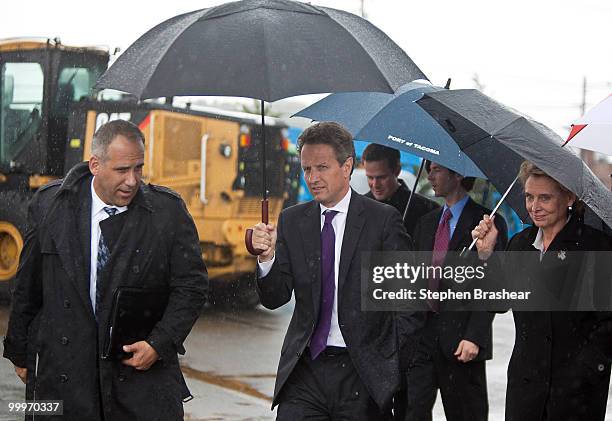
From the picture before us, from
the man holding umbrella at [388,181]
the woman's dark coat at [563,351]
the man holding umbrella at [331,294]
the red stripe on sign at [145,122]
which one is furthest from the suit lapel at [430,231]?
the red stripe on sign at [145,122]

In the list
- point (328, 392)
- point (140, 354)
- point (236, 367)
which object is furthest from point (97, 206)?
point (236, 367)

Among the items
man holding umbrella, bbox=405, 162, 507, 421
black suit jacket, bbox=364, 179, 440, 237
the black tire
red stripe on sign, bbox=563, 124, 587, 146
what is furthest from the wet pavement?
red stripe on sign, bbox=563, 124, 587, 146

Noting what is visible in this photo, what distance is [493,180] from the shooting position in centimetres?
655

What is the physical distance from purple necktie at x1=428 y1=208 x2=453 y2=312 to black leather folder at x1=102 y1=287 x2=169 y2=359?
80.5 inches

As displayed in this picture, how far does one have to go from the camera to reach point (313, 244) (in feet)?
17.1

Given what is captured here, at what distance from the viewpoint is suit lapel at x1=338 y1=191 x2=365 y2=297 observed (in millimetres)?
5113

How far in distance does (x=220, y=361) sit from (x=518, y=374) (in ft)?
20.3

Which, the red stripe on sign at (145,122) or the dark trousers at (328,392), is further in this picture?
the red stripe on sign at (145,122)

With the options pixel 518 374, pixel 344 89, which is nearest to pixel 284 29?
pixel 344 89

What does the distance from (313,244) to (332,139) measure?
0.51 m

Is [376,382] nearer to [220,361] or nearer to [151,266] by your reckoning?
[151,266]

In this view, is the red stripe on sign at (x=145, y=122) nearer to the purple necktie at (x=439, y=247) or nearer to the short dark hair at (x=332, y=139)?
the purple necktie at (x=439, y=247)

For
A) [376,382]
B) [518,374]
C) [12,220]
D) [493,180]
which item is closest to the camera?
[376,382]
